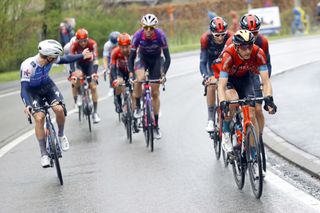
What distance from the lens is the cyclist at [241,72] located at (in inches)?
361

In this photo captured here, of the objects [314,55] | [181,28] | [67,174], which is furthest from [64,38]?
[67,174]

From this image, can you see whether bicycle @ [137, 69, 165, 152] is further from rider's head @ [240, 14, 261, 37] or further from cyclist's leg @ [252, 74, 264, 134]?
rider's head @ [240, 14, 261, 37]

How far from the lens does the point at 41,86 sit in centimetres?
1140

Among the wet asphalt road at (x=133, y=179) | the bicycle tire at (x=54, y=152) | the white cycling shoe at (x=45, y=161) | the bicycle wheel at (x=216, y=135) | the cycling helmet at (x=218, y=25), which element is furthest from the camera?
the bicycle wheel at (x=216, y=135)

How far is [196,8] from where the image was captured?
A: 2217 inches

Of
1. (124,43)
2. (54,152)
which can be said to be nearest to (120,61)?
(124,43)

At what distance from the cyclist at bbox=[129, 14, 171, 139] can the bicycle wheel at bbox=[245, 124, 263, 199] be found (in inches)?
178

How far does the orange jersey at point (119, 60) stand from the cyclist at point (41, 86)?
388 centimetres

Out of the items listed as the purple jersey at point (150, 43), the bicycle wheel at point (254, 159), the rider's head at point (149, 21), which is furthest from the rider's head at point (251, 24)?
the purple jersey at point (150, 43)

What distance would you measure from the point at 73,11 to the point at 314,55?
42.6 feet

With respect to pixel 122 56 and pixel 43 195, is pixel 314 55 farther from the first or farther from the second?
pixel 43 195

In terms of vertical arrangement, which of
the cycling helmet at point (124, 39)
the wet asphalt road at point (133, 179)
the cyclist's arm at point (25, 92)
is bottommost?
the wet asphalt road at point (133, 179)

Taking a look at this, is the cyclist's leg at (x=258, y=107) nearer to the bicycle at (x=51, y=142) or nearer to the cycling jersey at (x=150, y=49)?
the bicycle at (x=51, y=142)

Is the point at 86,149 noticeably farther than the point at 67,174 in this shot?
Yes
